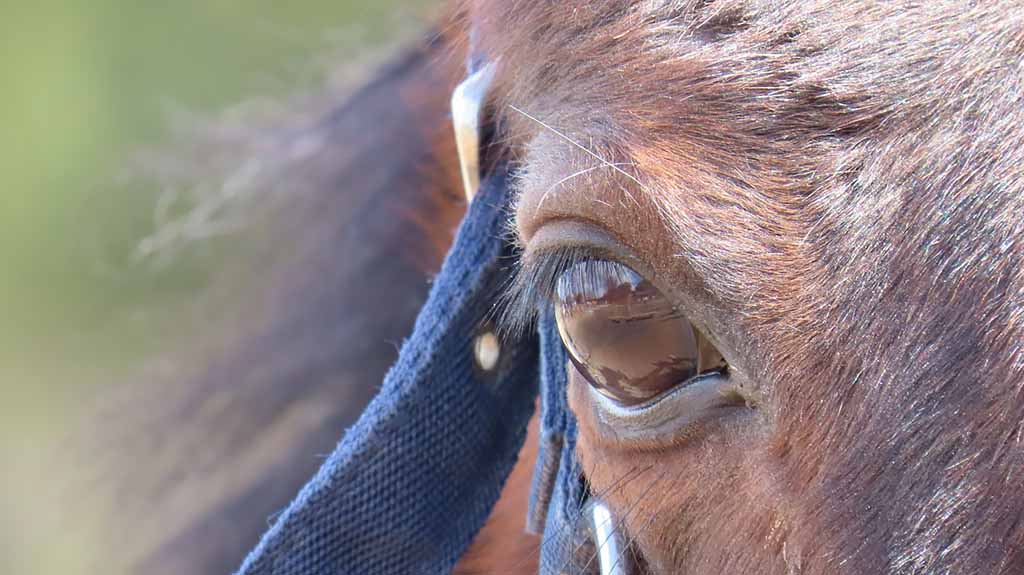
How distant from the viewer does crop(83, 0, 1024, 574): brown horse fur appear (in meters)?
0.80

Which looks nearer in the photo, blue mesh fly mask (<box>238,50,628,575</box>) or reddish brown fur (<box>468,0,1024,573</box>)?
reddish brown fur (<box>468,0,1024,573</box>)

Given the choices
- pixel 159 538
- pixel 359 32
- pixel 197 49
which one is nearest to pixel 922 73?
pixel 159 538

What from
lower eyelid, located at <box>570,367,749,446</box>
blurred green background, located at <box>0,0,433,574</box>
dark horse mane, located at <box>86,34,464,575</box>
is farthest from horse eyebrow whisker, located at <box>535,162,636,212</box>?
blurred green background, located at <box>0,0,433,574</box>

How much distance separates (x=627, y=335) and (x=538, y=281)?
100mm

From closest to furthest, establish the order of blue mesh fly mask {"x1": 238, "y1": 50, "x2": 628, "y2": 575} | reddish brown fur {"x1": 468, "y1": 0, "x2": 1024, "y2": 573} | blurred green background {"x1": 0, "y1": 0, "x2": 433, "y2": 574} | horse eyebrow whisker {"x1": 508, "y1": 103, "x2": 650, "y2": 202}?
reddish brown fur {"x1": 468, "y1": 0, "x2": 1024, "y2": 573}
horse eyebrow whisker {"x1": 508, "y1": 103, "x2": 650, "y2": 202}
blue mesh fly mask {"x1": 238, "y1": 50, "x2": 628, "y2": 575}
blurred green background {"x1": 0, "y1": 0, "x2": 433, "y2": 574}

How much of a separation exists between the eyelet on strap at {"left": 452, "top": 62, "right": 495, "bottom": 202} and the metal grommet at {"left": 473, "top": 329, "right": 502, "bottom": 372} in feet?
0.56

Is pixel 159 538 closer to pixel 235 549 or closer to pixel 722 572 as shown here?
pixel 235 549

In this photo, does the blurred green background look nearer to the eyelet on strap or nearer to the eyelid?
the eyelet on strap

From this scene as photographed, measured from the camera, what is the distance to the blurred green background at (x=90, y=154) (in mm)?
2703

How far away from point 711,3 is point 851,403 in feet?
1.13

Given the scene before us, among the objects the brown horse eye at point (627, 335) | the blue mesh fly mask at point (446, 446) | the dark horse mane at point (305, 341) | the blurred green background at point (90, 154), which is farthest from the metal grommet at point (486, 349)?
the blurred green background at point (90, 154)

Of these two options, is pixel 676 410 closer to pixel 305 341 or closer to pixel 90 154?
pixel 305 341

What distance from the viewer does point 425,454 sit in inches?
51.0

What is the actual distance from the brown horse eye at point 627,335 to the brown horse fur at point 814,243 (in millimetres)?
33
